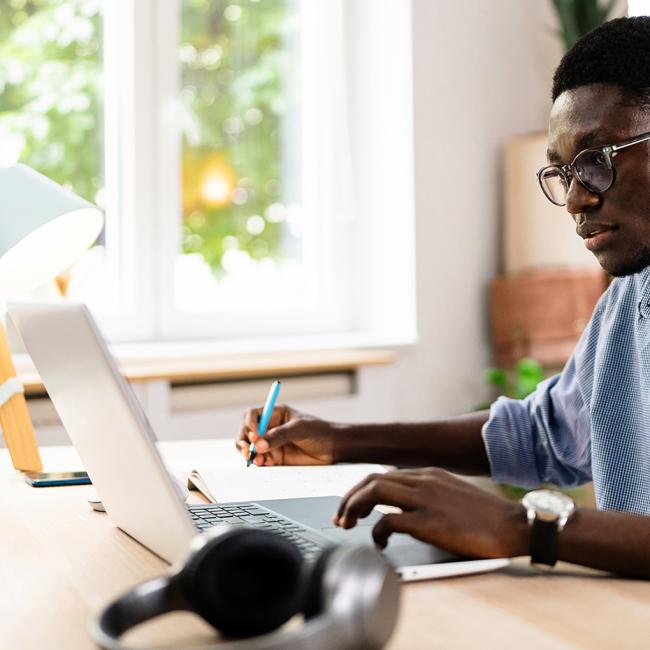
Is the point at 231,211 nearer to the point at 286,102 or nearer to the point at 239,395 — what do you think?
the point at 286,102

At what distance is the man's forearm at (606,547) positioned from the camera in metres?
0.86

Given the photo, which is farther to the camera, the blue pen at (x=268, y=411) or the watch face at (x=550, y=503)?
the blue pen at (x=268, y=411)

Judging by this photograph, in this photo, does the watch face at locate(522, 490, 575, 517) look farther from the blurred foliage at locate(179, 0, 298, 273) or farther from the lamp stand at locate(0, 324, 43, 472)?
the blurred foliage at locate(179, 0, 298, 273)

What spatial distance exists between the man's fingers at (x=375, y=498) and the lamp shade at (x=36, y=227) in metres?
0.66

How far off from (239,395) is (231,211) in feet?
2.10

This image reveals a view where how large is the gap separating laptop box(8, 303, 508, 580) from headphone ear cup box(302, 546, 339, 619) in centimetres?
22

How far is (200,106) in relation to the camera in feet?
9.20

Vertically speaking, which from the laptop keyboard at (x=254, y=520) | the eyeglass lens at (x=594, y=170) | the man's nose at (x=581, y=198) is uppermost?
the eyeglass lens at (x=594, y=170)

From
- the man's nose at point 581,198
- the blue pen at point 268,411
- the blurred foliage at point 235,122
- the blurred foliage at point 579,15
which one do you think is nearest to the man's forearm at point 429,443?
the blue pen at point 268,411

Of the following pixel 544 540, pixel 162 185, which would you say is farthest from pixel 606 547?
pixel 162 185

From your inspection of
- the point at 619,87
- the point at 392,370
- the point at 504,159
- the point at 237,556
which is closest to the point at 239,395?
the point at 392,370

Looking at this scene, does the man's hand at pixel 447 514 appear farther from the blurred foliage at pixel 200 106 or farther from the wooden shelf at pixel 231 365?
the blurred foliage at pixel 200 106

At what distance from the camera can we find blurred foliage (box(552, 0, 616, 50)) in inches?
114

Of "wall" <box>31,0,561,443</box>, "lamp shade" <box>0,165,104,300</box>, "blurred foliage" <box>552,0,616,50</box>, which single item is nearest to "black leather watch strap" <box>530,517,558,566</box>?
"lamp shade" <box>0,165,104,300</box>
